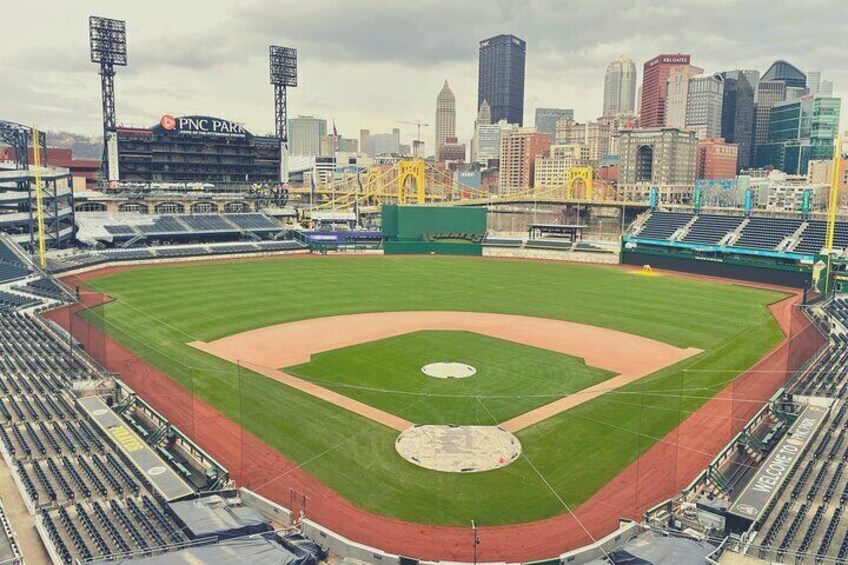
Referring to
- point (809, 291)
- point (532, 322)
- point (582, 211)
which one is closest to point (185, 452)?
point (532, 322)

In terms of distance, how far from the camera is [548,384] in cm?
2958

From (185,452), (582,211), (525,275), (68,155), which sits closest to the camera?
(185,452)

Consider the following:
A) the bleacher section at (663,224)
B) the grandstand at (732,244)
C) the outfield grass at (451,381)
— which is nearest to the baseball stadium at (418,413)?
the outfield grass at (451,381)

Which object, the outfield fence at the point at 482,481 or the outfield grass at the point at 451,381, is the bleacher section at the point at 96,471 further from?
the outfield grass at the point at 451,381

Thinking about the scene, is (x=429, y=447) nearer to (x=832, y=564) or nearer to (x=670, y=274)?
(x=832, y=564)

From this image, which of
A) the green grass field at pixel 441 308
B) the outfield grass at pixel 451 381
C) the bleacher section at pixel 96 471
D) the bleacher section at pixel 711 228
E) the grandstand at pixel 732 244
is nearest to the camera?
the bleacher section at pixel 96 471

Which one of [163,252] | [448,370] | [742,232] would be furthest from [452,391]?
[163,252]

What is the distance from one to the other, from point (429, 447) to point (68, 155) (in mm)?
134973

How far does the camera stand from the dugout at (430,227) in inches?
3401

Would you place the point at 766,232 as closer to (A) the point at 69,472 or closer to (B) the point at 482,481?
(B) the point at 482,481

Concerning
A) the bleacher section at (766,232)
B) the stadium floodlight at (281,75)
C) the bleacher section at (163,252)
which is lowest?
the bleacher section at (163,252)

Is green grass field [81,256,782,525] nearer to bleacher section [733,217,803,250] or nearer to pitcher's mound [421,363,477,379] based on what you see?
pitcher's mound [421,363,477,379]

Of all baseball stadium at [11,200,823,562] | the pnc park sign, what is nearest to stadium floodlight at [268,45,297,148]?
the pnc park sign

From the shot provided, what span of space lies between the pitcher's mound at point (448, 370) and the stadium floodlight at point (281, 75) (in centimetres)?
7976
